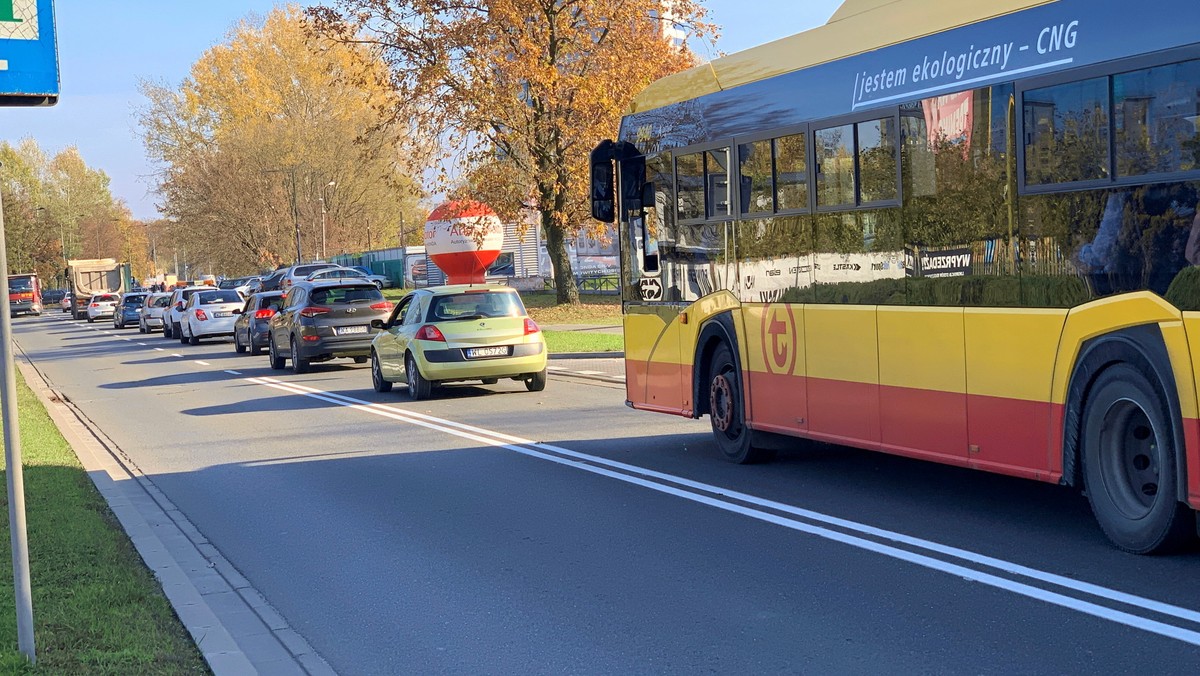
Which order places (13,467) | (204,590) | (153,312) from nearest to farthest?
(13,467) < (204,590) < (153,312)

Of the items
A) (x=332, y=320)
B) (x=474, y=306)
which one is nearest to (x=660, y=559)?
(x=474, y=306)

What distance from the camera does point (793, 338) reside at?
10.1m

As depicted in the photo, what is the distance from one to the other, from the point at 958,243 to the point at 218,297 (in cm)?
3467

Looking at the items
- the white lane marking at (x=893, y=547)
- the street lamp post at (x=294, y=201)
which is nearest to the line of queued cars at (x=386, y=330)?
the white lane marking at (x=893, y=547)

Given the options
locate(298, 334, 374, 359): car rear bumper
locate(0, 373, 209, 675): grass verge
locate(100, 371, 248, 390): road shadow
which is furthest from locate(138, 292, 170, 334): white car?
locate(0, 373, 209, 675): grass verge

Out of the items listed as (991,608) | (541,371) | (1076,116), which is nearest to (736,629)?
(991,608)

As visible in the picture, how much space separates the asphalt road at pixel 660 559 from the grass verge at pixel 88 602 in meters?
0.65

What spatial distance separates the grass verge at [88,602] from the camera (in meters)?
5.84

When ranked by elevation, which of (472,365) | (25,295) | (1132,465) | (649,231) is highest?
(649,231)

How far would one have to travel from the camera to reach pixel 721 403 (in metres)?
11.4

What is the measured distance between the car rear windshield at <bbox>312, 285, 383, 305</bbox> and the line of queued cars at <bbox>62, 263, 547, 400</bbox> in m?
0.02

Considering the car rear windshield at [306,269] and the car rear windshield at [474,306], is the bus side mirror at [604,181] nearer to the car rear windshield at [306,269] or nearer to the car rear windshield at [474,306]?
the car rear windshield at [474,306]

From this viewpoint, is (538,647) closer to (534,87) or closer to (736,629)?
(736,629)

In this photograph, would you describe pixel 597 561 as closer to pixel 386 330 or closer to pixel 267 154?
pixel 386 330
